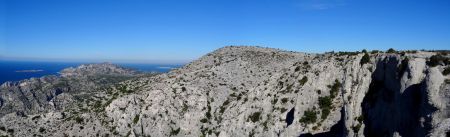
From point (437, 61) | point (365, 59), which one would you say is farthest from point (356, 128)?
point (437, 61)

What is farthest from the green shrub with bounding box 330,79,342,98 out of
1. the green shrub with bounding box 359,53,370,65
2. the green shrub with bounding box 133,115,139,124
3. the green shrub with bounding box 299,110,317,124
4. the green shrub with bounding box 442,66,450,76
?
the green shrub with bounding box 133,115,139,124

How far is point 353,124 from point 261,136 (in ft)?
70.8

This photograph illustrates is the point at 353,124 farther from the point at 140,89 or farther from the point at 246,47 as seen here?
the point at 246,47

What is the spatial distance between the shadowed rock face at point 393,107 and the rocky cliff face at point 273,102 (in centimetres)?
8

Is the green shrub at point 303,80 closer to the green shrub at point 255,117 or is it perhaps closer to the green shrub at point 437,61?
the green shrub at point 255,117

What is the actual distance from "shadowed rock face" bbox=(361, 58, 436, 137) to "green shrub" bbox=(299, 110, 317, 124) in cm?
1157

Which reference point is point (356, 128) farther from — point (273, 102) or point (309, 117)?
point (273, 102)

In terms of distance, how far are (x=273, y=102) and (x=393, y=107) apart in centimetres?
3023

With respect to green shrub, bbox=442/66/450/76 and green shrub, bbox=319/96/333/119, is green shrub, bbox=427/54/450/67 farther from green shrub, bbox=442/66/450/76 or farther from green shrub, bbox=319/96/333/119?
green shrub, bbox=319/96/333/119

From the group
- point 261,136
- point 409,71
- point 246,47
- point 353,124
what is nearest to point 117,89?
point 246,47

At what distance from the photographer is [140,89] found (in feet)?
297

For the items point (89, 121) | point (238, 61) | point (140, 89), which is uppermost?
point (238, 61)

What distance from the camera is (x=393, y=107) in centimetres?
3141

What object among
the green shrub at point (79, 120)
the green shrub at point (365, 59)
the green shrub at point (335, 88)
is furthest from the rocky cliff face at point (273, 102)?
the green shrub at point (79, 120)
